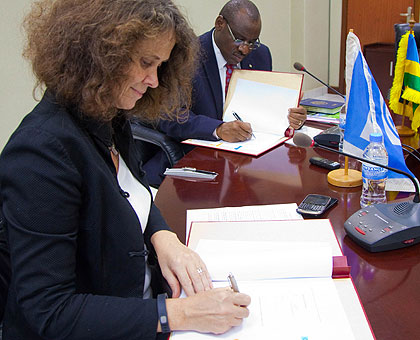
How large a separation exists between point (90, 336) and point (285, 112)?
1.28 m

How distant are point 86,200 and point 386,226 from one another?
2.17 ft

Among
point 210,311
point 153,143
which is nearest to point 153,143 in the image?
point 153,143

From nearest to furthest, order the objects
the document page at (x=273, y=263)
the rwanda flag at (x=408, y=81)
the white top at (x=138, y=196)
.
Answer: the document page at (x=273, y=263), the white top at (x=138, y=196), the rwanda flag at (x=408, y=81)

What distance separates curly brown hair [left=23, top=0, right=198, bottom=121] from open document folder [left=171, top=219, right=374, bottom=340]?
0.39 metres

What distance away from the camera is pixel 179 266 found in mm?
976

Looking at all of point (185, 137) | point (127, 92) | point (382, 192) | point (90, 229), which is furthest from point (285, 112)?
point (90, 229)

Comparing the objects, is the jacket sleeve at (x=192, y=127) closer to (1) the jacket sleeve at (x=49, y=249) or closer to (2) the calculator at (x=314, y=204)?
(2) the calculator at (x=314, y=204)

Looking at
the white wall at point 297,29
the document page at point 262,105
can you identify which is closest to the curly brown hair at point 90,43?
the document page at point 262,105

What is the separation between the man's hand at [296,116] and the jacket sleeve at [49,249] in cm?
117

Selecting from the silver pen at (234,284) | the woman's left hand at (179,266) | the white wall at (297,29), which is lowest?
the white wall at (297,29)

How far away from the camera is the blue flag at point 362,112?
1.35 meters

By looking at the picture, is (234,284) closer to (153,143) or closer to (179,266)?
(179,266)

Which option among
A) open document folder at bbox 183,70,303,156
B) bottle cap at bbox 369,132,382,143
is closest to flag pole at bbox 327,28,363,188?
bottle cap at bbox 369,132,382,143

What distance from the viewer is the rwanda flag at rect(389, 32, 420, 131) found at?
181 cm
